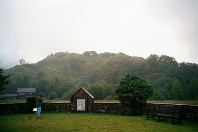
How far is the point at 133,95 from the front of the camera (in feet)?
82.8

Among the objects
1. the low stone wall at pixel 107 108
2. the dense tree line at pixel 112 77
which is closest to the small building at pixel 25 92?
the dense tree line at pixel 112 77

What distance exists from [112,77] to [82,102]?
7971 cm

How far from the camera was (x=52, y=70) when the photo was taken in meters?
144

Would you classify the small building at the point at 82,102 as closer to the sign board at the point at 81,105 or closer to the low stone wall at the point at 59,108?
the sign board at the point at 81,105

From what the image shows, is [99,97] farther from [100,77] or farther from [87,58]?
[87,58]

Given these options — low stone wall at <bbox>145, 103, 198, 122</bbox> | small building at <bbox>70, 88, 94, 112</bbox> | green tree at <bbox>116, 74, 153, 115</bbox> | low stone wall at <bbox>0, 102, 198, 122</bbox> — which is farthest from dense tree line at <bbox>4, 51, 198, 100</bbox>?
low stone wall at <bbox>145, 103, 198, 122</bbox>

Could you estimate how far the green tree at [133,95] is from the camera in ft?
82.9

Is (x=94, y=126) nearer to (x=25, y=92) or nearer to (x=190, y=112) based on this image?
(x=190, y=112)

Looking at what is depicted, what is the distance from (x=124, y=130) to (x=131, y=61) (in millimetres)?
100710

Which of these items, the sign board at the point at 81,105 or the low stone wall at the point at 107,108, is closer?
the low stone wall at the point at 107,108

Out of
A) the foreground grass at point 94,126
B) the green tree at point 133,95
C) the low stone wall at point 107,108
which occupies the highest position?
the green tree at point 133,95

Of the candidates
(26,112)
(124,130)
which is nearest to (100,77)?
(26,112)

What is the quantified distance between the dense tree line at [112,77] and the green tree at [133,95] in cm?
4213

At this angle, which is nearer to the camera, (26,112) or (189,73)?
(26,112)
